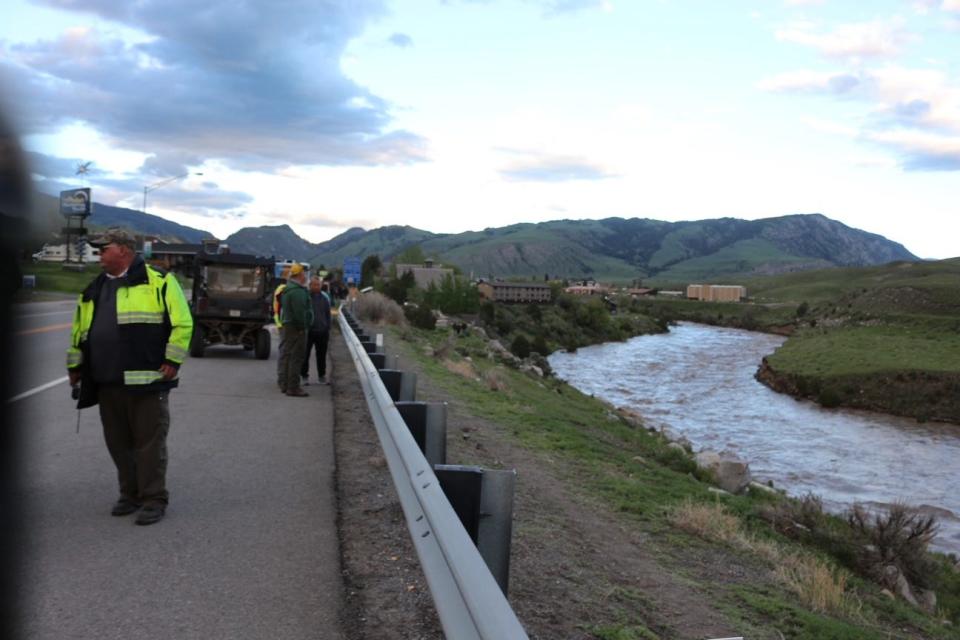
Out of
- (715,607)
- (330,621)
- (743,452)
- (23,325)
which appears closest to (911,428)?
(743,452)

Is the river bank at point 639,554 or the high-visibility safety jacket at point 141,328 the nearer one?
the river bank at point 639,554

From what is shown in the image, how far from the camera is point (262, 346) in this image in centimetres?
1912

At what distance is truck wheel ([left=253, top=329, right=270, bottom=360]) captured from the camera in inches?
752

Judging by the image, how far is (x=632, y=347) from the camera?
78938 mm

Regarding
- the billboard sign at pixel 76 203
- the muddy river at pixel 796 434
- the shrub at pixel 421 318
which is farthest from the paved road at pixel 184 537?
the shrub at pixel 421 318

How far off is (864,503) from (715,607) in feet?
49.4

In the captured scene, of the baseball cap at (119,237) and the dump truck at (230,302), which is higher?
the baseball cap at (119,237)

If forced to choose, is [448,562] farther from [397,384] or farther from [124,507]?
[397,384]

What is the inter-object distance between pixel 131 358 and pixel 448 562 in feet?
12.6

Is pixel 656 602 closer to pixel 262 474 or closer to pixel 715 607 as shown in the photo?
pixel 715 607

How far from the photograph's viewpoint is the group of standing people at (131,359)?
6266 mm

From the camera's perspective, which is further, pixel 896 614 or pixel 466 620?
pixel 896 614

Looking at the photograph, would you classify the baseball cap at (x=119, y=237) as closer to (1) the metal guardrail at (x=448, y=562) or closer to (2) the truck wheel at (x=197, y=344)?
(1) the metal guardrail at (x=448, y=562)

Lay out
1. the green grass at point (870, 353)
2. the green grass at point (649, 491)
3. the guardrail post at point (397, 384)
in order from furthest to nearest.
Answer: the green grass at point (870, 353) → the guardrail post at point (397, 384) → the green grass at point (649, 491)
